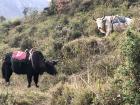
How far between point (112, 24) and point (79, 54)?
3167 mm

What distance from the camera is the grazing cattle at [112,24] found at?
744 inches

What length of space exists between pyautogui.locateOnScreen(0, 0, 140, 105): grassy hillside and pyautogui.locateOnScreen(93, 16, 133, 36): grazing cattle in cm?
33

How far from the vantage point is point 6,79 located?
15758mm

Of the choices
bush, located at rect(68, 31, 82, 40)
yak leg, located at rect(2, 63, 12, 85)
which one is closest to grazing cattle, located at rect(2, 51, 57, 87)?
yak leg, located at rect(2, 63, 12, 85)

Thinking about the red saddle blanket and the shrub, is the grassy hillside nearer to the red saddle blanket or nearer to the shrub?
the shrub

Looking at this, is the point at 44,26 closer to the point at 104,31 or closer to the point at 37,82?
the point at 104,31

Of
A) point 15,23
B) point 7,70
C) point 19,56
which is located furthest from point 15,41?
point 19,56

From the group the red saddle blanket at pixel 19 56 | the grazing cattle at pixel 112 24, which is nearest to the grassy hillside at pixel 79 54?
the grazing cattle at pixel 112 24

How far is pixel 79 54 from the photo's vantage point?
16641 mm

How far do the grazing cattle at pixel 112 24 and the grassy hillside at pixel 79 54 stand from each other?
33 cm

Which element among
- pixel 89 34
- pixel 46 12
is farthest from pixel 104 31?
pixel 46 12

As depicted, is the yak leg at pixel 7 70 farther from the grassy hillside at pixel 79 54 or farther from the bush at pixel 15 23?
the bush at pixel 15 23

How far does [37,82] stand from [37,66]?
57 cm

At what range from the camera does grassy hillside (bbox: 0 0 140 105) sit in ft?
29.5
